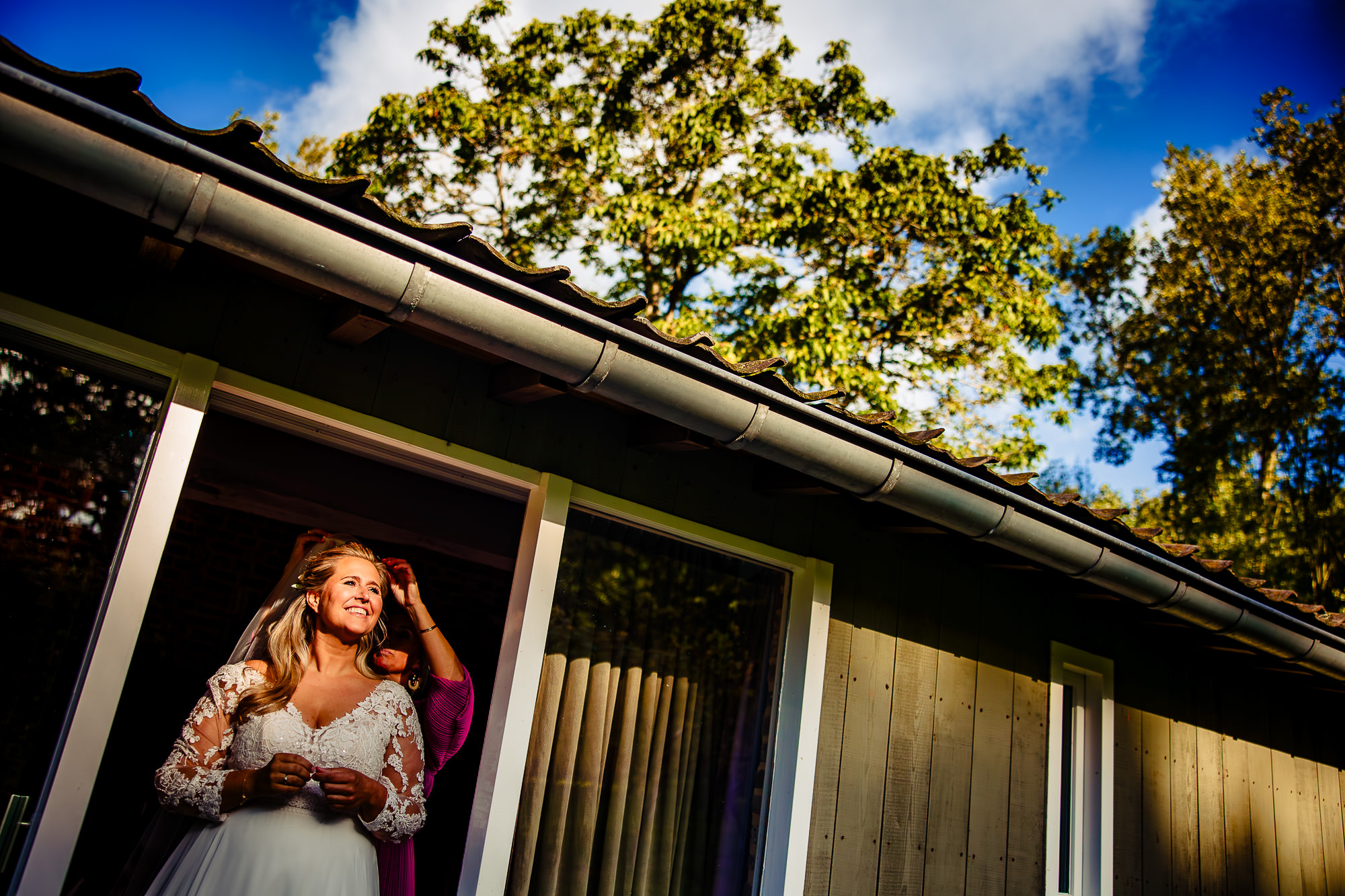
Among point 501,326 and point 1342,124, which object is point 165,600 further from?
point 1342,124

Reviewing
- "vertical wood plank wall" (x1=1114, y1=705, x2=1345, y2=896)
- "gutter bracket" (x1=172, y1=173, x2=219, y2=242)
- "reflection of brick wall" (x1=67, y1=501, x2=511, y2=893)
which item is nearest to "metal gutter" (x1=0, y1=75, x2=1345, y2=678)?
"gutter bracket" (x1=172, y1=173, x2=219, y2=242)

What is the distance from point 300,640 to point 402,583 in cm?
40

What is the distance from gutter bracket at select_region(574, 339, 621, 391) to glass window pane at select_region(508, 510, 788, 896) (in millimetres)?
787

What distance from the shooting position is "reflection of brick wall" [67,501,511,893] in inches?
185

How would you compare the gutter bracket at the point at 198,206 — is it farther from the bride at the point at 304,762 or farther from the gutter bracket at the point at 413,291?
the bride at the point at 304,762

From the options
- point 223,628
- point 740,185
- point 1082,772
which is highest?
point 740,185

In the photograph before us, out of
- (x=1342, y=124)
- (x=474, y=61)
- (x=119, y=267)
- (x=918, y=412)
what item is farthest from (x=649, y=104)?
(x=1342, y=124)

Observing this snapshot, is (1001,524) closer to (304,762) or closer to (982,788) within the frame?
(982,788)

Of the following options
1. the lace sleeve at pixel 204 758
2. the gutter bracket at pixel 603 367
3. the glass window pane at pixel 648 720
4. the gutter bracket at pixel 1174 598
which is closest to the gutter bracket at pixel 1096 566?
the gutter bracket at pixel 1174 598

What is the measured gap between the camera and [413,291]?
1.97m

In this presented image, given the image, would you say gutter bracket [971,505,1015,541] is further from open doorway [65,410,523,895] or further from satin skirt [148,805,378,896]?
satin skirt [148,805,378,896]

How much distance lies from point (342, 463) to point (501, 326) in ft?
7.90

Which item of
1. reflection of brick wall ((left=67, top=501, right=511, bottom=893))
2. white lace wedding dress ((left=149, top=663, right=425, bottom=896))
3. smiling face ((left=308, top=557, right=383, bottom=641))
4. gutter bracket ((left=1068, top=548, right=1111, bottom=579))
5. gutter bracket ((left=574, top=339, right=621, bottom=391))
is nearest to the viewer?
gutter bracket ((left=574, top=339, right=621, bottom=391))

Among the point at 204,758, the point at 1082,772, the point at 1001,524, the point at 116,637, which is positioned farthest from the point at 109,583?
the point at 1082,772
